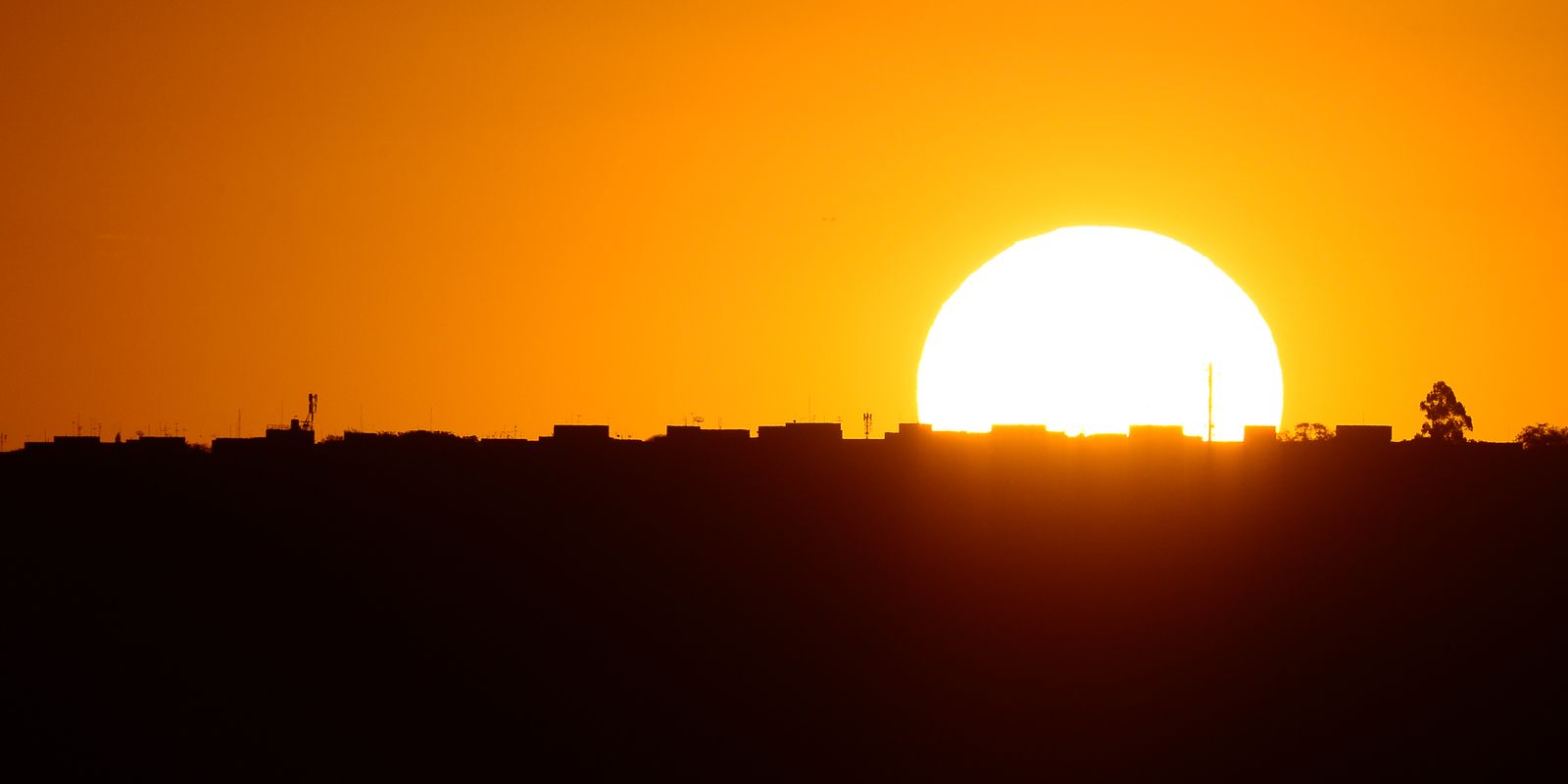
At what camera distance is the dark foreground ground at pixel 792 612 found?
4850 centimetres

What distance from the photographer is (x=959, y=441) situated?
61.5 m

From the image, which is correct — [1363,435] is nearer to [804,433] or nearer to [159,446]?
[804,433]

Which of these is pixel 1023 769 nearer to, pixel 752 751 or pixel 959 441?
pixel 752 751

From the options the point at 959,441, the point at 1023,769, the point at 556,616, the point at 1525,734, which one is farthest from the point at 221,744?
the point at 1525,734

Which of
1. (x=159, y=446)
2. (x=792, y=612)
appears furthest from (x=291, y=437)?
(x=792, y=612)

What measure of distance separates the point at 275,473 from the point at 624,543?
12939 millimetres

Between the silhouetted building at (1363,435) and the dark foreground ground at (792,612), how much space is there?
1154 millimetres

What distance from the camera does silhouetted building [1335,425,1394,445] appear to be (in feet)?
204

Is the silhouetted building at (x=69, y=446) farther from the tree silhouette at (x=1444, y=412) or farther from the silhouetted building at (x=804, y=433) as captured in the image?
the tree silhouette at (x=1444, y=412)

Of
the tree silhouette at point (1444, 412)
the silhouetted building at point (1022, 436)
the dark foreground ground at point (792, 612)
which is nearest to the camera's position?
the dark foreground ground at point (792, 612)

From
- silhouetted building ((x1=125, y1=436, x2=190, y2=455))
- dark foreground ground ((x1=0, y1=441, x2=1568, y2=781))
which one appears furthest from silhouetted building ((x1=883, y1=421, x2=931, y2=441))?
silhouetted building ((x1=125, y1=436, x2=190, y2=455))

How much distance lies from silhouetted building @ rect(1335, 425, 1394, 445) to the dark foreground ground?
1.15m

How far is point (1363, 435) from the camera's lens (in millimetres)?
62438

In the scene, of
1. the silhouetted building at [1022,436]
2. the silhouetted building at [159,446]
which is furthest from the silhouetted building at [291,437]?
the silhouetted building at [1022,436]
